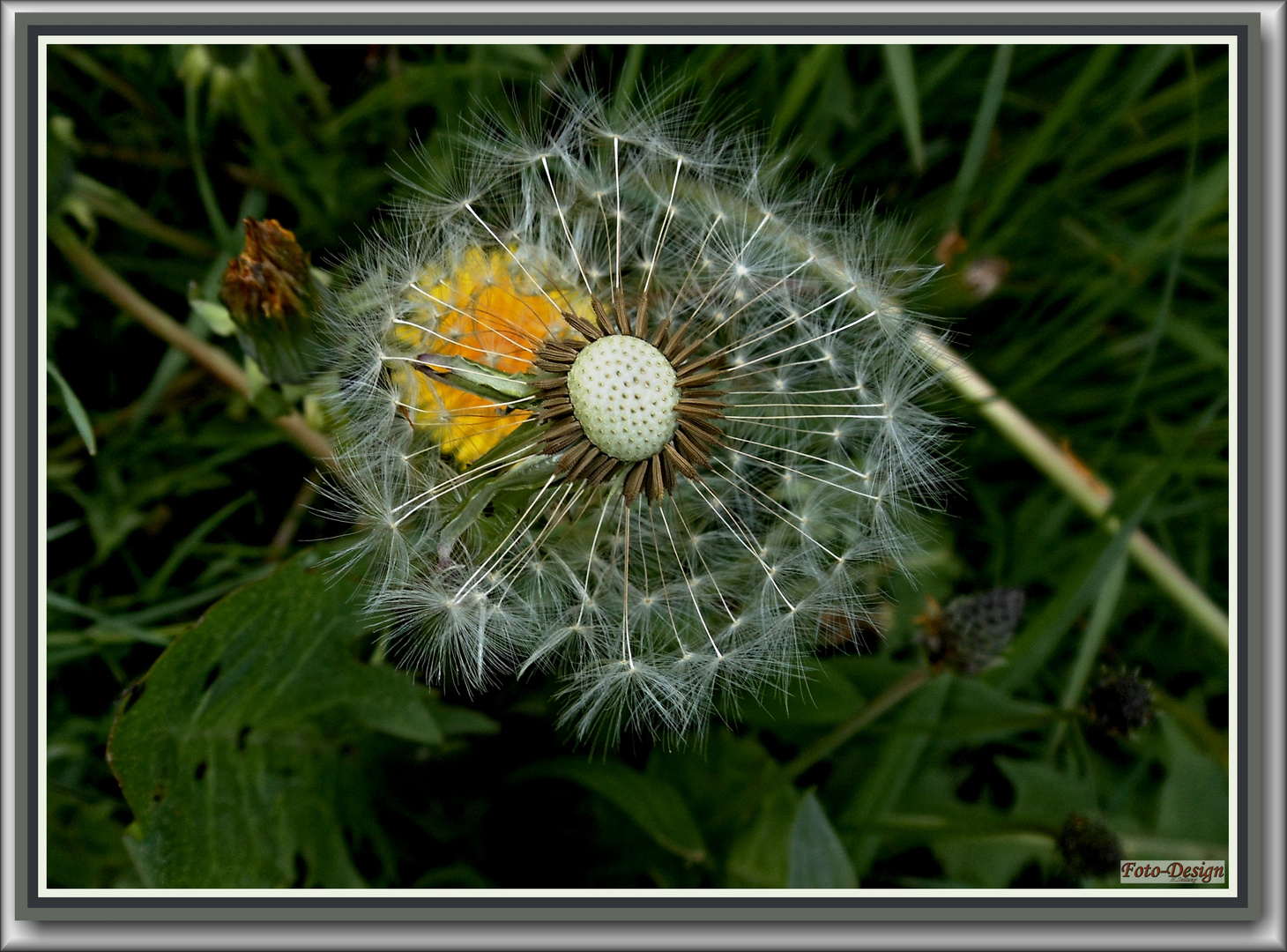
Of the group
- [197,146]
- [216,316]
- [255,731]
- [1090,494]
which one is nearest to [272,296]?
[216,316]

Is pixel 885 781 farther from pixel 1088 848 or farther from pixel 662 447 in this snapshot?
pixel 662 447

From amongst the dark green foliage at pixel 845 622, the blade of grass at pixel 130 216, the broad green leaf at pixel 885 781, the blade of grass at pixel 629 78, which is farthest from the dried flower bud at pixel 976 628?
the blade of grass at pixel 130 216

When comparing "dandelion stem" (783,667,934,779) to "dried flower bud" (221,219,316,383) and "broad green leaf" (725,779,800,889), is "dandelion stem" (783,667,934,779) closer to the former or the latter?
"broad green leaf" (725,779,800,889)

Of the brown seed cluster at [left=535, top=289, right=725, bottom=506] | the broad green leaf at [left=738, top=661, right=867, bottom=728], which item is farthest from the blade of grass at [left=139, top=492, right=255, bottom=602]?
the broad green leaf at [left=738, top=661, right=867, bottom=728]

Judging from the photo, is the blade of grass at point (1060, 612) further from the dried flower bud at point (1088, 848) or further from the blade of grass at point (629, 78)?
the blade of grass at point (629, 78)

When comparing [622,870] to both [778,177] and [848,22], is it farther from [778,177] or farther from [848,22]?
[848,22]
